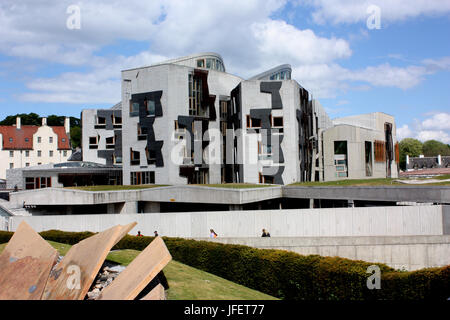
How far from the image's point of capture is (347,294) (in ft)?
44.8

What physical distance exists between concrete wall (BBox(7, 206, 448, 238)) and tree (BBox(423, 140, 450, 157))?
128m

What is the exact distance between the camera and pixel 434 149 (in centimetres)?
13912

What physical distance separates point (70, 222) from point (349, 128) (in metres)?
36.5

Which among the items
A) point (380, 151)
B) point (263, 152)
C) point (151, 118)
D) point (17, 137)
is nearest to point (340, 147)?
point (380, 151)

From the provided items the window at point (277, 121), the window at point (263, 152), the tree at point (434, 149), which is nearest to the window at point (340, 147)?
the window at point (277, 121)

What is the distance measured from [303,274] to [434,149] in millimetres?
143579

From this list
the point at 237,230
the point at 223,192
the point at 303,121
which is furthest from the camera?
the point at 303,121

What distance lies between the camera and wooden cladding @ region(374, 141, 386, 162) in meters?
54.0

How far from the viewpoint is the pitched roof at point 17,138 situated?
7200 cm

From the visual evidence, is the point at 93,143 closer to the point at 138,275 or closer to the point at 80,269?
the point at 80,269
